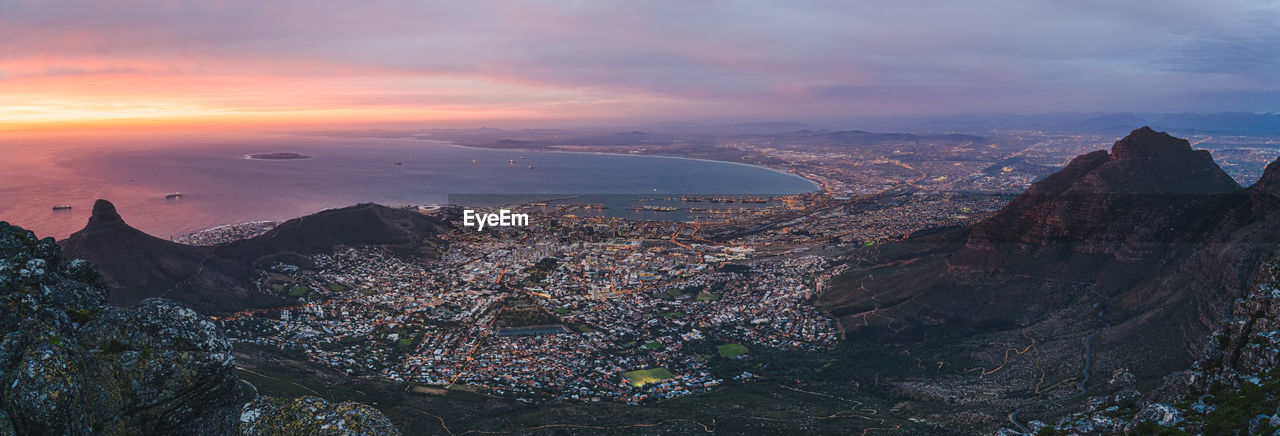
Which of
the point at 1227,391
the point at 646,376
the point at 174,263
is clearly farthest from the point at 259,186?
the point at 1227,391

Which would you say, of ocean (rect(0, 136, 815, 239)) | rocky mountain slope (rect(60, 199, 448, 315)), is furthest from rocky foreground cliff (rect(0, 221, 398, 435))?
ocean (rect(0, 136, 815, 239))

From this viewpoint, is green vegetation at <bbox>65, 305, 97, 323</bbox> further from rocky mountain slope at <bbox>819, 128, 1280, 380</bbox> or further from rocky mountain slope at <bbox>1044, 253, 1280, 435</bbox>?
rocky mountain slope at <bbox>819, 128, 1280, 380</bbox>

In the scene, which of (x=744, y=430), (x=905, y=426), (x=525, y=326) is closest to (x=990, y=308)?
(x=905, y=426)

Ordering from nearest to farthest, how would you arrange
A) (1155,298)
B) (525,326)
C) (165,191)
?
(1155,298) → (525,326) → (165,191)

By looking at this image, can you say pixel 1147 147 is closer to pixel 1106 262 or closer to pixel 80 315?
pixel 1106 262

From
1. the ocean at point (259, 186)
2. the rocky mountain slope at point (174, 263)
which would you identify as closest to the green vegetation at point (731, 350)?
the rocky mountain slope at point (174, 263)

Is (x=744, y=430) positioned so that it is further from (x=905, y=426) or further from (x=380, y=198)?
(x=380, y=198)

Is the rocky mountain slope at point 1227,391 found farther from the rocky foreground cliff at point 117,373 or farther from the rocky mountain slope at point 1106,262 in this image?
the rocky foreground cliff at point 117,373
